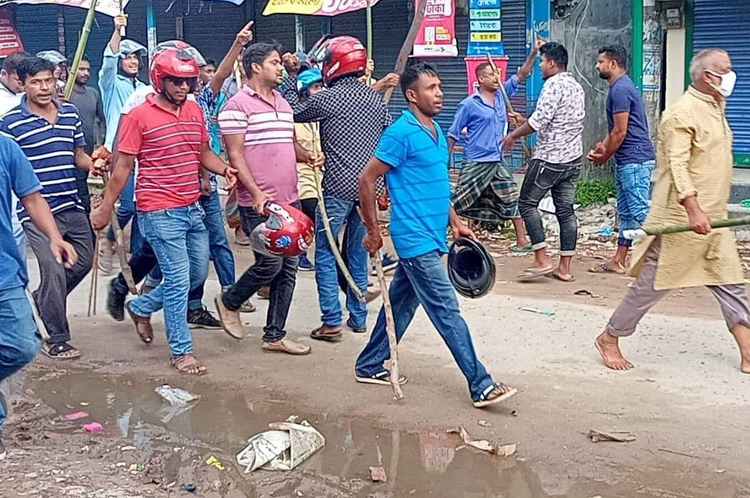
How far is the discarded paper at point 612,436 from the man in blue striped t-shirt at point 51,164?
3279 millimetres

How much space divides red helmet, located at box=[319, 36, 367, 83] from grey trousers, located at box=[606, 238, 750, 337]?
212 centimetres

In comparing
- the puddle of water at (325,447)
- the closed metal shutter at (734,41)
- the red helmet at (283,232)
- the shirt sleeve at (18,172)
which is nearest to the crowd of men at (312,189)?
the shirt sleeve at (18,172)

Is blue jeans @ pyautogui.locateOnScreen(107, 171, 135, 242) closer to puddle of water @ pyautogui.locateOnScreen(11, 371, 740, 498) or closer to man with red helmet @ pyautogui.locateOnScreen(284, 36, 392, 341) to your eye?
man with red helmet @ pyautogui.locateOnScreen(284, 36, 392, 341)

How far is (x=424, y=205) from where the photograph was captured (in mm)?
5117

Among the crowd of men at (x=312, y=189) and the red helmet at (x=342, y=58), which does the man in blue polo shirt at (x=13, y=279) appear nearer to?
the crowd of men at (x=312, y=189)

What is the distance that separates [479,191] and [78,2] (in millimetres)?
8657

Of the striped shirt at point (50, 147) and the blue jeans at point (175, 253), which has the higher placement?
the striped shirt at point (50, 147)

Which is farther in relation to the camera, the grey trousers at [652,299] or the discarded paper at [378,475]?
the grey trousers at [652,299]

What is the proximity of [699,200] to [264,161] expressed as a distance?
2541mm

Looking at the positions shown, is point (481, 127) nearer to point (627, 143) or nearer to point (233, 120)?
point (627, 143)

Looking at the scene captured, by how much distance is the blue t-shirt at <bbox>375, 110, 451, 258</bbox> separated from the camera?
502cm

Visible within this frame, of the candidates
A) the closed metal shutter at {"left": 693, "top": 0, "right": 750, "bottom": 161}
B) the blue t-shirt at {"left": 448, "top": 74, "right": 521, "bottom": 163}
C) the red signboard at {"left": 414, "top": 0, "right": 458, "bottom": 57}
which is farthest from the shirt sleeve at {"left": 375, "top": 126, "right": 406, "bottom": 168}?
the red signboard at {"left": 414, "top": 0, "right": 458, "bottom": 57}

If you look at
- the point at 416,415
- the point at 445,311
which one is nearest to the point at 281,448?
the point at 416,415

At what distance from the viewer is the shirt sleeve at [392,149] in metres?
5.00
